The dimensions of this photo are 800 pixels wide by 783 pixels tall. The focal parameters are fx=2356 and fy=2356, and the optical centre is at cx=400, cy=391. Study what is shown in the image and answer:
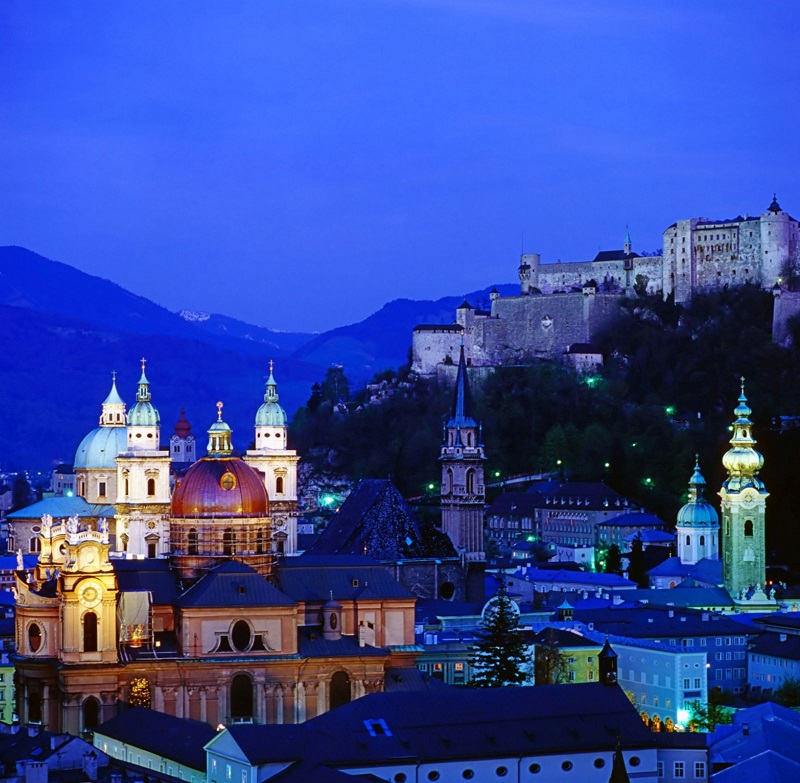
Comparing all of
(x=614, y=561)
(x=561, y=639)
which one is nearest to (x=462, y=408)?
(x=561, y=639)

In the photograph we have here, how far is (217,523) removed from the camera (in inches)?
2724

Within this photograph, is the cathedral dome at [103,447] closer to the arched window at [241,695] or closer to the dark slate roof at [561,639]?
the dark slate roof at [561,639]

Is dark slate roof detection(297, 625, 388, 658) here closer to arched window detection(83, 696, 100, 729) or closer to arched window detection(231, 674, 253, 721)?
arched window detection(231, 674, 253, 721)

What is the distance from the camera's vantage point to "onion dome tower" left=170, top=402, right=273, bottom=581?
69125 millimetres

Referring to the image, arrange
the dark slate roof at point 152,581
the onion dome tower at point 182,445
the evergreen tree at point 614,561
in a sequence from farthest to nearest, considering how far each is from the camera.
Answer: the onion dome tower at point 182,445 < the evergreen tree at point 614,561 < the dark slate roof at point 152,581

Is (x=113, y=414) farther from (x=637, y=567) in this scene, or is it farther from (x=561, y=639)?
(x=561, y=639)

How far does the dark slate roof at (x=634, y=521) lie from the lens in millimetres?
119625

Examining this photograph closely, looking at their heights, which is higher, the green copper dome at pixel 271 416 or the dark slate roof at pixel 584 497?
the green copper dome at pixel 271 416

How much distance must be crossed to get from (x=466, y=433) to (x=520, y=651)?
750 inches

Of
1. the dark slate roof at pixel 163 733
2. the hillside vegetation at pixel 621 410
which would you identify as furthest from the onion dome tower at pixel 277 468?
the hillside vegetation at pixel 621 410

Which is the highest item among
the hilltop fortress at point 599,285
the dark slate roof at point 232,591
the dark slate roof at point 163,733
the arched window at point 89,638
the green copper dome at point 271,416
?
the hilltop fortress at point 599,285

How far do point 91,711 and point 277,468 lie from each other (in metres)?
31.3

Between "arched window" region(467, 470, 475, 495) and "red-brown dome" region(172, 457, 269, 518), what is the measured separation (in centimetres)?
1804

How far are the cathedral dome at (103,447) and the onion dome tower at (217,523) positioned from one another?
93.8 ft
